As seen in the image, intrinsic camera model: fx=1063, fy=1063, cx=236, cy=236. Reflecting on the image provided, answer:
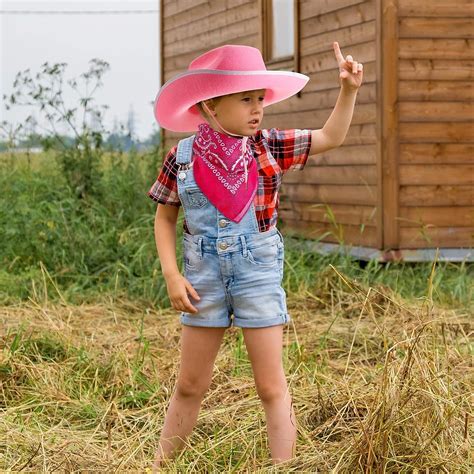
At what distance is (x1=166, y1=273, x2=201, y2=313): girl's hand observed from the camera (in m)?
3.58

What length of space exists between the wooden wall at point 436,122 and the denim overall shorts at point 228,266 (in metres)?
4.90

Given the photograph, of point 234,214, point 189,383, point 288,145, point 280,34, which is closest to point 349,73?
point 288,145

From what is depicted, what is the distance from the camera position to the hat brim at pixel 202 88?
360 centimetres

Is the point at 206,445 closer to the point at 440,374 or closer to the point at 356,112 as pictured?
the point at 440,374

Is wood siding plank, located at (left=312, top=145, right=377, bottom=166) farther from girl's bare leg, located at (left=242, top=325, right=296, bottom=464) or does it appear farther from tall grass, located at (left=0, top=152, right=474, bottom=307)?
girl's bare leg, located at (left=242, top=325, right=296, bottom=464)

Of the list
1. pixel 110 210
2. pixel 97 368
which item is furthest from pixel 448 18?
pixel 97 368

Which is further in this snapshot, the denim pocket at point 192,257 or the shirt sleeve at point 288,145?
the shirt sleeve at point 288,145

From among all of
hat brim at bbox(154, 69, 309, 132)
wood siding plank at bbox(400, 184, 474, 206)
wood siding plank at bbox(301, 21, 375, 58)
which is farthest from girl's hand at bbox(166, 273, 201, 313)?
wood siding plank at bbox(301, 21, 375, 58)

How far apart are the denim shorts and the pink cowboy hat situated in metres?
0.49

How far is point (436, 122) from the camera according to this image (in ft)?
27.7

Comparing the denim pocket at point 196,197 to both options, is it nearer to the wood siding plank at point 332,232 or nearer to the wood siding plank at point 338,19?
the wood siding plank at point 332,232

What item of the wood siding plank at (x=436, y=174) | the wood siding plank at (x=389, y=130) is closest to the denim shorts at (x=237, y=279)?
the wood siding plank at (x=389, y=130)

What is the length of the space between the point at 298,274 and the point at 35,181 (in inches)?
131

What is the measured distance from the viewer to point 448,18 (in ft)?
27.5
